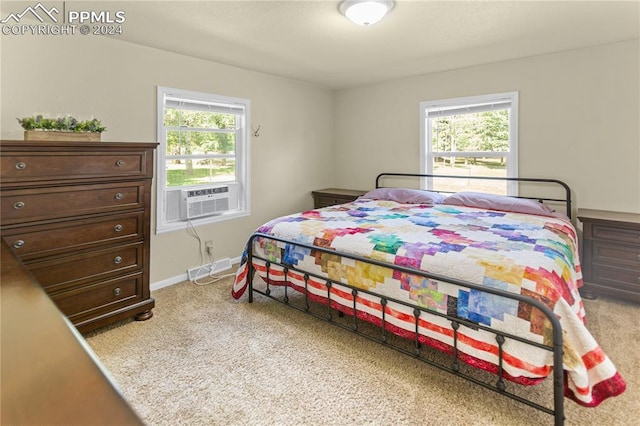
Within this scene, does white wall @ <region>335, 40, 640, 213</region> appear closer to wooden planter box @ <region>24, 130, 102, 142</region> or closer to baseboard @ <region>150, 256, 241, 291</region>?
baseboard @ <region>150, 256, 241, 291</region>

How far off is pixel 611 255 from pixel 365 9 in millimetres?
2921

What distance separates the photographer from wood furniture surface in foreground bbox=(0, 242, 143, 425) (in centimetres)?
47

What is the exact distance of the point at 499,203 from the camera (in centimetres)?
363

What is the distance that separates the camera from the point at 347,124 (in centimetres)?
544

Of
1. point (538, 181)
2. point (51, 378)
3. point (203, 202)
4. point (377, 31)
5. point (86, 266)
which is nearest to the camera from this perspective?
point (51, 378)

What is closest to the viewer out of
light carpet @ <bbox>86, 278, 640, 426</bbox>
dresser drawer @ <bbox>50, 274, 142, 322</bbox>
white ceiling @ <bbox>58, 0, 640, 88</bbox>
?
light carpet @ <bbox>86, 278, 640, 426</bbox>

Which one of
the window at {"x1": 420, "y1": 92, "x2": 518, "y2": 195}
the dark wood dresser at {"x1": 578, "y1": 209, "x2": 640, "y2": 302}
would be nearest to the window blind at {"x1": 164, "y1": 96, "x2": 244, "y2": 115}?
the window at {"x1": 420, "y1": 92, "x2": 518, "y2": 195}

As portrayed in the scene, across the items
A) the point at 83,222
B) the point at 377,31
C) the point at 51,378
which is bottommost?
the point at 51,378

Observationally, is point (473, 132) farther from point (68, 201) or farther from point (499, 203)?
point (68, 201)

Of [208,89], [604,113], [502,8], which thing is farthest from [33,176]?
[604,113]

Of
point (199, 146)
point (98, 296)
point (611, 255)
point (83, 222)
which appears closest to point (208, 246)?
point (199, 146)

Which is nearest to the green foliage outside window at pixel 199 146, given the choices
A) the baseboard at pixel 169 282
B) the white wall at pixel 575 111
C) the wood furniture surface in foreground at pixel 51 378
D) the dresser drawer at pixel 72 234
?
the baseboard at pixel 169 282

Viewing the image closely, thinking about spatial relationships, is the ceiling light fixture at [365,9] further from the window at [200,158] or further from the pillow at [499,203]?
the pillow at [499,203]

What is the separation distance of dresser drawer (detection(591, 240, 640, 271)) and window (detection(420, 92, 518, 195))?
1041mm
